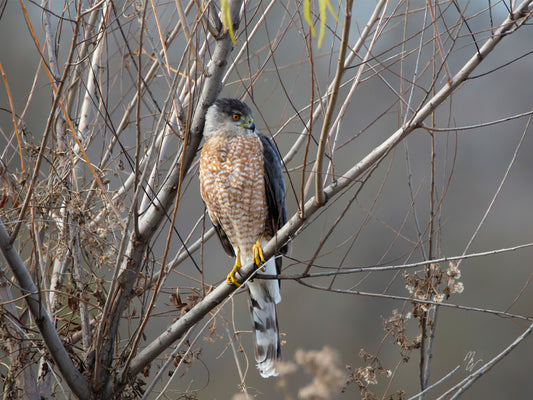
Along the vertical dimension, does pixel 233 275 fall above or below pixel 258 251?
below

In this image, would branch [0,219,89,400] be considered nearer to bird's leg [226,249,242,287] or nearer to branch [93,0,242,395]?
branch [93,0,242,395]

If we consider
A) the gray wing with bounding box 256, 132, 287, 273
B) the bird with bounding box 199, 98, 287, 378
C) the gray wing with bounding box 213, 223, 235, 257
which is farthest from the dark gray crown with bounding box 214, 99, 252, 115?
the gray wing with bounding box 213, 223, 235, 257

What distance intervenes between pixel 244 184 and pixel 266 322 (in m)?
0.88

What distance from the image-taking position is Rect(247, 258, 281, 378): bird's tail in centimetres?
351

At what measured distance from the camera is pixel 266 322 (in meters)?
3.59

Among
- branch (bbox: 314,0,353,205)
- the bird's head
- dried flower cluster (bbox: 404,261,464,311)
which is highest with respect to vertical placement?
the bird's head

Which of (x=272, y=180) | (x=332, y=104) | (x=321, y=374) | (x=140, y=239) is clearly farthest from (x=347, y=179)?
(x=272, y=180)

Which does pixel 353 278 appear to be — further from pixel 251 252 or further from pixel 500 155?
pixel 251 252

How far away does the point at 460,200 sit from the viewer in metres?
9.66

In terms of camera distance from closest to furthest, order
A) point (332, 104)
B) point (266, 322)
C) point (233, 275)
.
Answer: point (332, 104), point (233, 275), point (266, 322)

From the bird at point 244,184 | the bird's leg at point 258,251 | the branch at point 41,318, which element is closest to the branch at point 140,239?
the branch at point 41,318

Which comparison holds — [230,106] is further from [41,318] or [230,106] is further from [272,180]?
[41,318]

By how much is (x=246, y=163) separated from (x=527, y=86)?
780 centimetres

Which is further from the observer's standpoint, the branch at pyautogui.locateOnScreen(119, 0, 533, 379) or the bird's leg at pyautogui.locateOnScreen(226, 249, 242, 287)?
the bird's leg at pyautogui.locateOnScreen(226, 249, 242, 287)
